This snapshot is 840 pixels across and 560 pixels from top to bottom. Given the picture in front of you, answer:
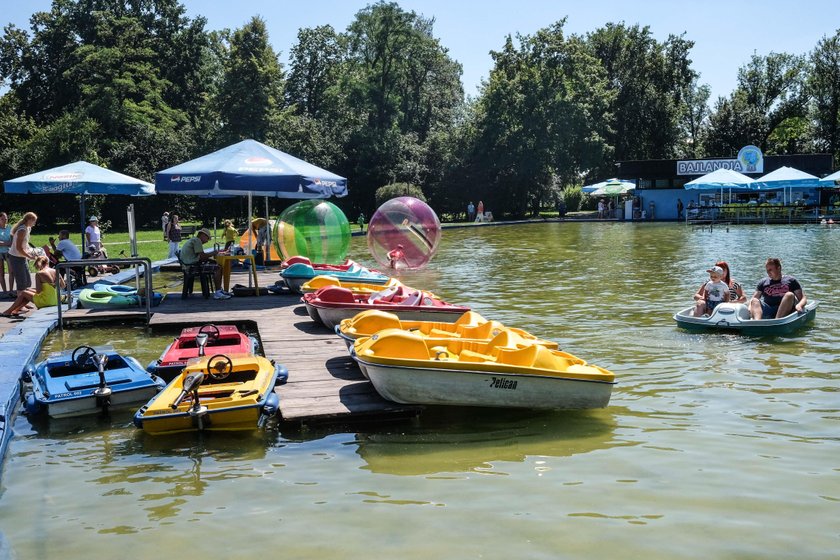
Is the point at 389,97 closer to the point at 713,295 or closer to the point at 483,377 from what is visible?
the point at 713,295

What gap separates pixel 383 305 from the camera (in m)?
12.5

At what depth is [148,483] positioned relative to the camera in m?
7.42

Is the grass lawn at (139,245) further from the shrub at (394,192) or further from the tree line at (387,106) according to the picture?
the shrub at (394,192)

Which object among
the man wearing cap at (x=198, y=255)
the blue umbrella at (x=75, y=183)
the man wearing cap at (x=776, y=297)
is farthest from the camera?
the blue umbrella at (x=75, y=183)

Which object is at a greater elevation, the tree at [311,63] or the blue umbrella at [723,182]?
the tree at [311,63]

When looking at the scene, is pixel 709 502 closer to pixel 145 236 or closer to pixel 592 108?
pixel 145 236

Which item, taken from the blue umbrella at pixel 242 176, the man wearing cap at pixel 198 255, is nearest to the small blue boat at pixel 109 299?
the man wearing cap at pixel 198 255

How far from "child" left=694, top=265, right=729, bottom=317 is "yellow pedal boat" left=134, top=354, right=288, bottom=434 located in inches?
315

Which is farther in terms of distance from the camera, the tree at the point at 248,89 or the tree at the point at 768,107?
the tree at the point at 768,107

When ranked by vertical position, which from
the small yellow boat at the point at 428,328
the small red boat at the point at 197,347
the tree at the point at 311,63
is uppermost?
the tree at the point at 311,63

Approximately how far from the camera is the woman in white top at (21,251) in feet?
51.5

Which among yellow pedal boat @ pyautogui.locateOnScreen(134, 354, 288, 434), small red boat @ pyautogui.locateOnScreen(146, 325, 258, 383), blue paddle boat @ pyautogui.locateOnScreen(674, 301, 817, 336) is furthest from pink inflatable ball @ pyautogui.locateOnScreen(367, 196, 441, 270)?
yellow pedal boat @ pyautogui.locateOnScreen(134, 354, 288, 434)

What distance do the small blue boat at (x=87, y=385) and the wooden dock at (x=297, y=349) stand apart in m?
1.59

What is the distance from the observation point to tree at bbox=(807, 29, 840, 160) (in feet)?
241
